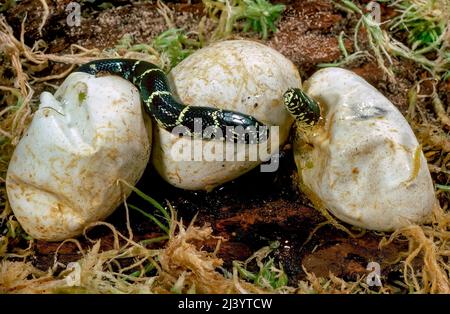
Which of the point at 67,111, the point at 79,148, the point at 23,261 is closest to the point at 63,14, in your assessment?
the point at 67,111

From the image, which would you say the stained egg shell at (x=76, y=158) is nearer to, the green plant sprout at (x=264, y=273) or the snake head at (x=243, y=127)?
the snake head at (x=243, y=127)

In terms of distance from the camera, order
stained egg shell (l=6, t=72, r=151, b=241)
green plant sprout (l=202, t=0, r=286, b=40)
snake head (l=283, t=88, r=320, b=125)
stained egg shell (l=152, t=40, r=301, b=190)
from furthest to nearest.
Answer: green plant sprout (l=202, t=0, r=286, b=40) < stained egg shell (l=152, t=40, r=301, b=190) < snake head (l=283, t=88, r=320, b=125) < stained egg shell (l=6, t=72, r=151, b=241)

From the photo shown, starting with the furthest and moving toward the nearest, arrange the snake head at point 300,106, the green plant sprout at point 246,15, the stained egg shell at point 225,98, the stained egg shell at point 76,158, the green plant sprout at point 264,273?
the green plant sprout at point 246,15 < the stained egg shell at point 225,98 < the snake head at point 300,106 < the stained egg shell at point 76,158 < the green plant sprout at point 264,273

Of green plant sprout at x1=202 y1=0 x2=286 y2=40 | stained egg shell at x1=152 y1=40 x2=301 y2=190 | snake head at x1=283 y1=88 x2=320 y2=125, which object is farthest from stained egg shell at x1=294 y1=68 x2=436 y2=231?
green plant sprout at x1=202 y1=0 x2=286 y2=40

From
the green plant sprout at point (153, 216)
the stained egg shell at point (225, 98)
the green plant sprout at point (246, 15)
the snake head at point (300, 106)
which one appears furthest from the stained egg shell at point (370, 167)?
the green plant sprout at point (246, 15)

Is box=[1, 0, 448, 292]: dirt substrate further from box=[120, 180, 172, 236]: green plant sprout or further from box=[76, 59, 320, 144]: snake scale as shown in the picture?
box=[76, 59, 320, 144]: snake scale

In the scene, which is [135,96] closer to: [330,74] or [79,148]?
[79,148]
